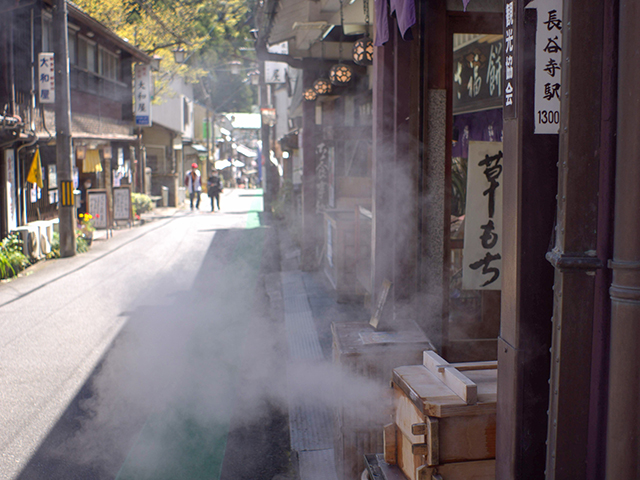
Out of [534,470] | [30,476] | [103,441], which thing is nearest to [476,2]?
[534,470]

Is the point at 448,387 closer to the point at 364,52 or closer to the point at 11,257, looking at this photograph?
the point at 364,52

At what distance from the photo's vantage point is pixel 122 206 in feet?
71.9

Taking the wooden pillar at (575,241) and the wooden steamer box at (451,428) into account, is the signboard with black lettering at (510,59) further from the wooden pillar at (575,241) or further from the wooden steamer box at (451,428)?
the wooden steamer box at (451,428)

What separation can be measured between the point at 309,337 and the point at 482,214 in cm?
369

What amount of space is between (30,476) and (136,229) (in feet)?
61.5

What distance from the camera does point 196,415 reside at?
5.63m

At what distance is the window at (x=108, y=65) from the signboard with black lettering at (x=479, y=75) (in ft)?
57.1

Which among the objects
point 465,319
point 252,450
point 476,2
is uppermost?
point 476,2

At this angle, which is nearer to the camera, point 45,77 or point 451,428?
point 451,428

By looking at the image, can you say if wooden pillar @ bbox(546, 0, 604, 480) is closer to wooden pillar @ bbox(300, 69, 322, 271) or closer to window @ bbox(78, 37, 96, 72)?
wooden pillar @ bbox(300, 69, 322, 271)

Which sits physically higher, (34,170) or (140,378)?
(34,170)

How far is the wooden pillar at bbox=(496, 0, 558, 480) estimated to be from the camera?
8.52ft

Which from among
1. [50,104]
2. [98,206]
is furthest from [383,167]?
[98,206]

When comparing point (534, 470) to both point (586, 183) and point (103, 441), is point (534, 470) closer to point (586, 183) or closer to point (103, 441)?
point (586, 183)
